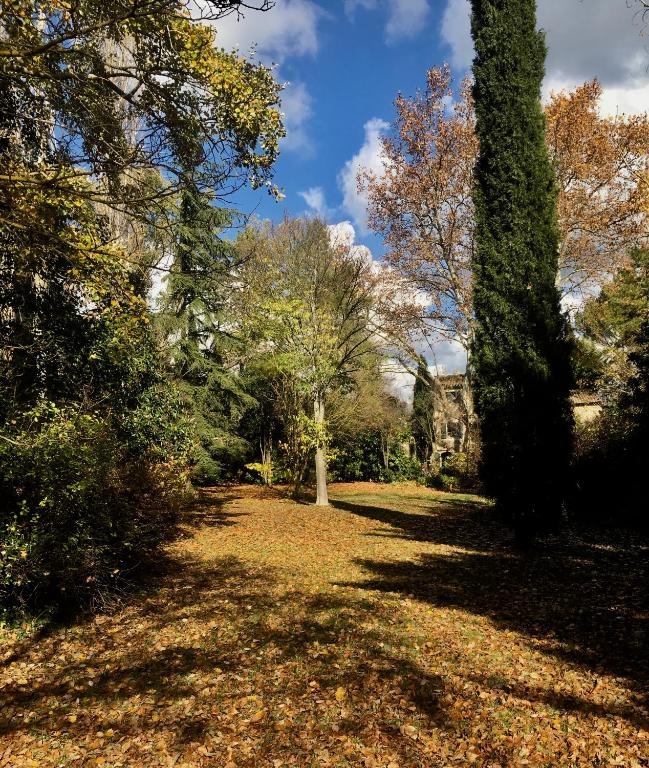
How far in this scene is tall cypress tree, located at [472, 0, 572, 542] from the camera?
870cm

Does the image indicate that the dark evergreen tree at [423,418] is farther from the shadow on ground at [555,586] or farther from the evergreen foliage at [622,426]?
the shadow on ground at [555,586]

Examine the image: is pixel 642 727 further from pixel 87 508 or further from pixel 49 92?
pixel 49 92

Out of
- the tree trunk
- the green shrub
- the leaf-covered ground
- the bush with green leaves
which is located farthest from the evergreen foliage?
the bush with green leaves

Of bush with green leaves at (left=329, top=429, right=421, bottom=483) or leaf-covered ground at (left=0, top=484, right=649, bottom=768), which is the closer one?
Result: leaf-covered ground at (left=0, top=484, right=649, bottom=768)

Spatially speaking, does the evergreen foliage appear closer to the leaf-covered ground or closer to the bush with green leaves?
the leaf-covered ground

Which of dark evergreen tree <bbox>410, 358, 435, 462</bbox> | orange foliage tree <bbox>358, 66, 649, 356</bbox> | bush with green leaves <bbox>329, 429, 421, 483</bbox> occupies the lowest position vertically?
bush with green leaves <bbox>329, 429, 421, 483</bbox>

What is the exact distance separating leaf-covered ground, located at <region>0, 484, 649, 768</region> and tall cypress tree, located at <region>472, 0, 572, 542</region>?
5.54ft

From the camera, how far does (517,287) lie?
903 cm

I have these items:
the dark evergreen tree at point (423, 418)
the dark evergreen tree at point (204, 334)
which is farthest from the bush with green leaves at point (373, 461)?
the dark evergreen tree at point (204, 334)

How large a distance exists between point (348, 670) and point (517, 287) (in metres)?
7.36

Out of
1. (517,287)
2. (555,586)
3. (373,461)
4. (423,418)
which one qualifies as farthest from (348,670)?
(423,418)

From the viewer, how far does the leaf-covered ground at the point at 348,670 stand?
3.21 meters

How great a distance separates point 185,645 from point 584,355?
17106mm

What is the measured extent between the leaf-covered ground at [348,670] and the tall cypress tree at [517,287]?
5.54 ft
